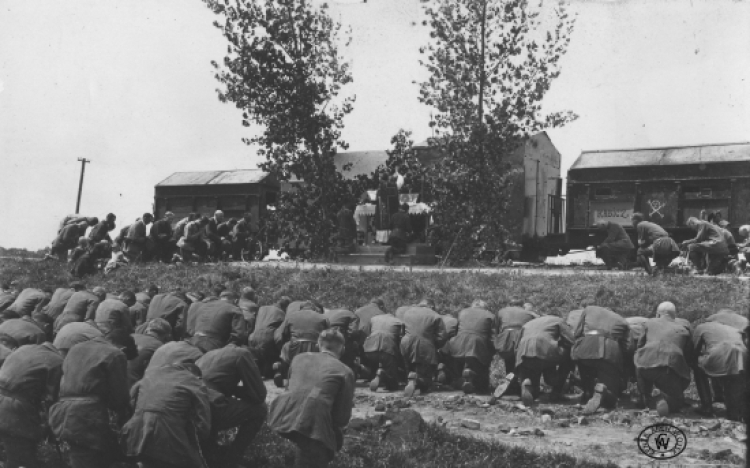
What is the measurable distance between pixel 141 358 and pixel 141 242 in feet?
42.4

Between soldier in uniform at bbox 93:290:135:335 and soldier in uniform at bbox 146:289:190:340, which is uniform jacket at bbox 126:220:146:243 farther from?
soldier in uniform at bbox 146:289:190:340

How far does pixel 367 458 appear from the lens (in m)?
7.33

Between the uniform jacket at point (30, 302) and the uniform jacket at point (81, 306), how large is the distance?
1547 mm

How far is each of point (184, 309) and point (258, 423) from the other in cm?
476

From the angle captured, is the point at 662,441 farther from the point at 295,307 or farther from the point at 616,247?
the point at 616,247

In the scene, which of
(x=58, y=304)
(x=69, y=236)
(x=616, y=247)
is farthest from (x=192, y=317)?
(x=69, y=236)

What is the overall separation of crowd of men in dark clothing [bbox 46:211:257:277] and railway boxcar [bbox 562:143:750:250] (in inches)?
392

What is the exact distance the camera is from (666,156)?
69.9 feet

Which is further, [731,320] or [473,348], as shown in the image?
[473,348]

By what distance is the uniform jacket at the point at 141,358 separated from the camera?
8195 mm

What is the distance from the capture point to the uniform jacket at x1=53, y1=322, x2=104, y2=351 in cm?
819

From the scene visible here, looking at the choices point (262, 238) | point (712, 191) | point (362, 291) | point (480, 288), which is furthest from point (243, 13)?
point (712, 191)

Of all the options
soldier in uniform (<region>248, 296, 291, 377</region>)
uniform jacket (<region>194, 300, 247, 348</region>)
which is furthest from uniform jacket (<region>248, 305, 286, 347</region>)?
uniform jacket (<region>194, 300, 247, 348</region>)

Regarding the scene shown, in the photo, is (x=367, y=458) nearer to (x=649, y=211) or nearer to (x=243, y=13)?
(x=649, y=211)
